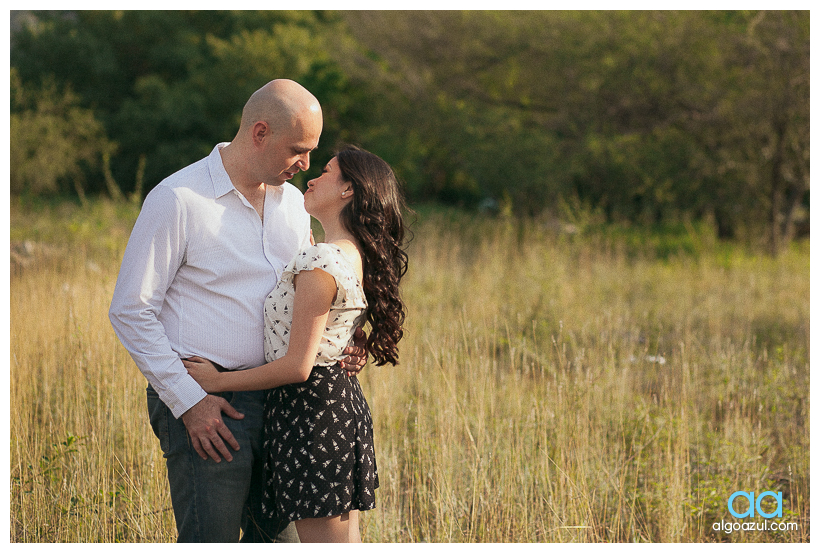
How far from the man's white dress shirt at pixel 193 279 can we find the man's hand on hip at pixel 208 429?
0.09 ft

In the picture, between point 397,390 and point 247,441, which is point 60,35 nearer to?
point 397,390

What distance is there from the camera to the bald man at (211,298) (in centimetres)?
197

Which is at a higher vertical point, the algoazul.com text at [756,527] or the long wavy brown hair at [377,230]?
the long wavy brown hair at [377,230]

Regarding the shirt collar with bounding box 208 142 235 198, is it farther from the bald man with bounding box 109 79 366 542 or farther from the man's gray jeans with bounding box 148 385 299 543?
the man's gray jeans with bounding box 148 385 299 543

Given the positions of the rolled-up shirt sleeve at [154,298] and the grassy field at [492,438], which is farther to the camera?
the grassy field at [492,438]

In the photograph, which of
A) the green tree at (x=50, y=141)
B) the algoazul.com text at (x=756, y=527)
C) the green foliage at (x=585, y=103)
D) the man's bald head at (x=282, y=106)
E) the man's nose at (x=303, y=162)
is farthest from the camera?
the green tree at (x=50, y=141)

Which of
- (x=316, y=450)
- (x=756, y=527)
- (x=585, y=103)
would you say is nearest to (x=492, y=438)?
(x=756, y=527)

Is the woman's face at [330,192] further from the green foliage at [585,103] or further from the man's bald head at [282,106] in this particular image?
the green foliage at [585,103]

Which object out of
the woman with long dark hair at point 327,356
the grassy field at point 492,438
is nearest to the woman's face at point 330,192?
the woman with long dark hair at point 327,356

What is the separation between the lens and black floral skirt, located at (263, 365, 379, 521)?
2.01 m

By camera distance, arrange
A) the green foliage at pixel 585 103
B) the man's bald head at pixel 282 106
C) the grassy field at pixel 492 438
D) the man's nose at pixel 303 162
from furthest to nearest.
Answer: the green foliage at pixel 585 103 < the grassy field at pixel 492 438 < the man's nose at pixel 303 162 < the man's bald head at pixel 282 106

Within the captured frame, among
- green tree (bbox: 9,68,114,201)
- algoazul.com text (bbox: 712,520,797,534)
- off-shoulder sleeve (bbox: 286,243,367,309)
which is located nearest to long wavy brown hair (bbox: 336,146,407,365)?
off-shoulder sleeve (bbox: 286,243,367,309)

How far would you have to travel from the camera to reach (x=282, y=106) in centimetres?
202

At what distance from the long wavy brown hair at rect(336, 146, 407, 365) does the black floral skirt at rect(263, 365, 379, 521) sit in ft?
0.70
